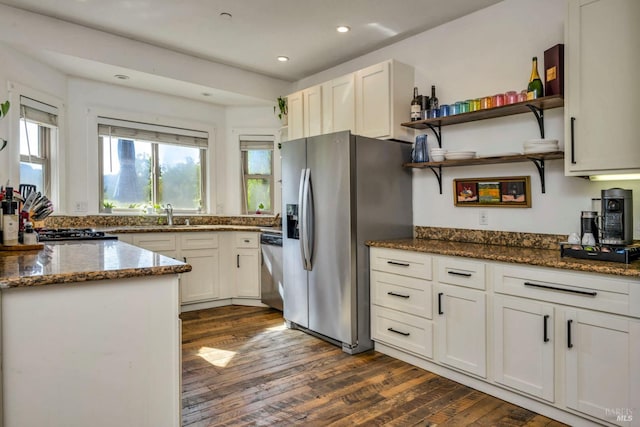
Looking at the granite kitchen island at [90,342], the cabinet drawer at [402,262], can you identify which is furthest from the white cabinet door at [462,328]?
the granite kitchen island at [90,342]

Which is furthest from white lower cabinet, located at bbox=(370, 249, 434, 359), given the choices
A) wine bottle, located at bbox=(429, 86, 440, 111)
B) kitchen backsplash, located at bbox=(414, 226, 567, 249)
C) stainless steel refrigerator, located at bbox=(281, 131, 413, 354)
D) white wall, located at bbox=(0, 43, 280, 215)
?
white wall, located at bbox=(0, 43, 280, 215)

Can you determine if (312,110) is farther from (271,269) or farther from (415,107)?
(271,269)

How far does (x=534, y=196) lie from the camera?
9.07 feet

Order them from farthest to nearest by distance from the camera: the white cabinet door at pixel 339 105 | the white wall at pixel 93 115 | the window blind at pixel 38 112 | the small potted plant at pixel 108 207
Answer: the small potted plant at pixel 108 207, the white wall at pixel 93 115, the white cabinet door at pixel 339 105, the window blind at pixel 38 112

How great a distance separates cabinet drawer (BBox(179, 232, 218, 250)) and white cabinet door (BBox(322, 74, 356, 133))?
1.71 m

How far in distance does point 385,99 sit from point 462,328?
1942mm

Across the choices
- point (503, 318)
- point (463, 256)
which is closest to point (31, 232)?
point (463, 256)

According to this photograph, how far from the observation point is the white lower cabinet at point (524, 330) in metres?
1.87

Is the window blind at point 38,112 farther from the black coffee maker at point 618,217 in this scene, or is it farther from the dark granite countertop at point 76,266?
the black coffee maker at point 618,217

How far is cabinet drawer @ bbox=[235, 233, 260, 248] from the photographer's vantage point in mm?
4438

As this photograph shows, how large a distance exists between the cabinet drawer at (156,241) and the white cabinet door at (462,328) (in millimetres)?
2784

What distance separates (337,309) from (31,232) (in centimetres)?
211

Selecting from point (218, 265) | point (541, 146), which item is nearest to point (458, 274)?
point (541, 146)

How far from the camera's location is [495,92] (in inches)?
118
